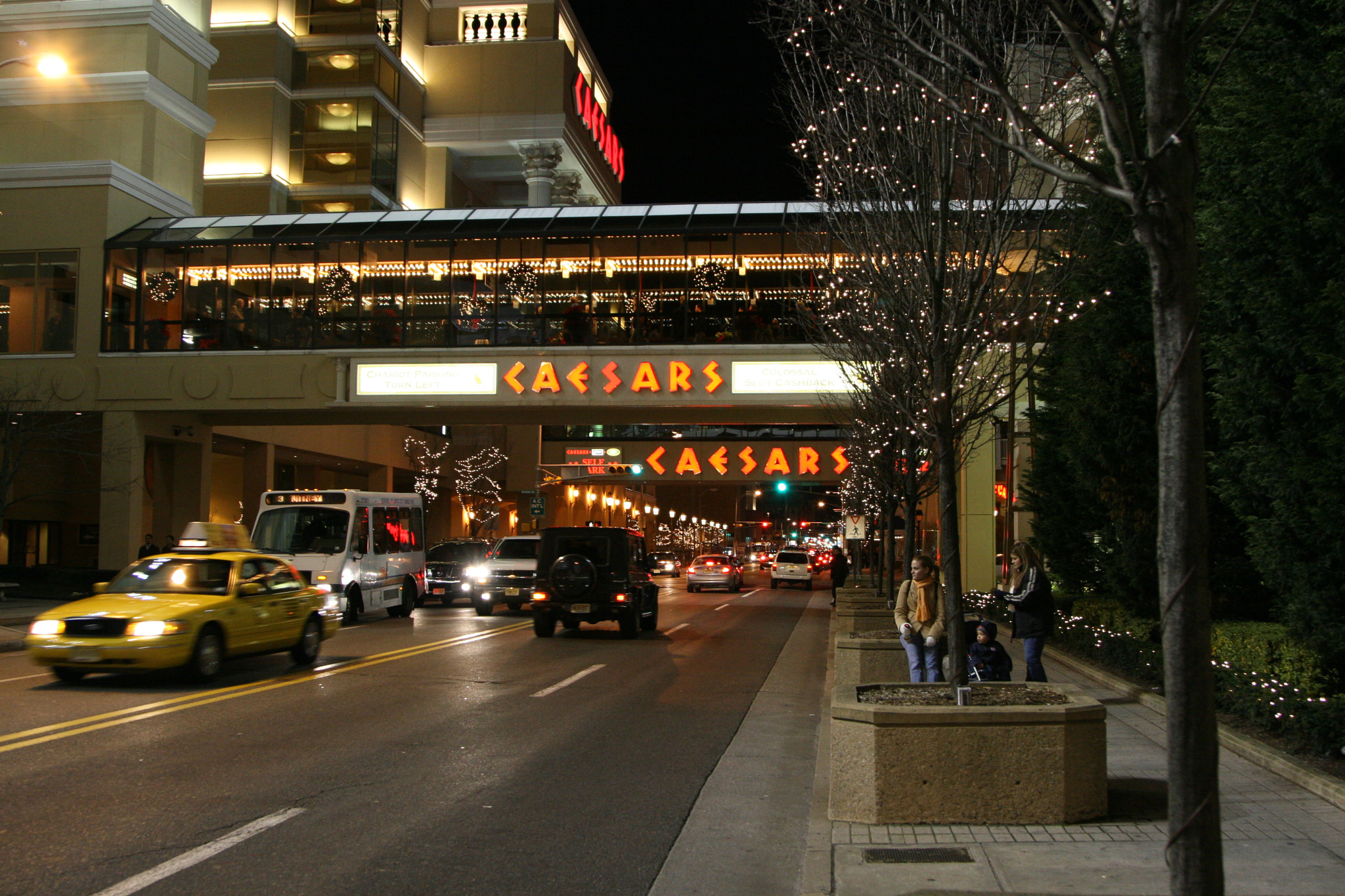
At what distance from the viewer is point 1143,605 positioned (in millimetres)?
15867

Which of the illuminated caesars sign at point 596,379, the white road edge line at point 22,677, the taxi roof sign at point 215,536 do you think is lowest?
the white road edge line at point 22,677

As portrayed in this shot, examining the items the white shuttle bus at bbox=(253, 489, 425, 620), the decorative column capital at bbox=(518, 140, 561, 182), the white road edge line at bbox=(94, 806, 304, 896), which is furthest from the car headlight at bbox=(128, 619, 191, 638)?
the decorative column capital at bbox=(518, 140, 561, 182)

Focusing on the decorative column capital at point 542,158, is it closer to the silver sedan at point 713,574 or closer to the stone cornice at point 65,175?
the silver sedan at point 713,574

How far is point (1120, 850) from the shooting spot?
20.5ft

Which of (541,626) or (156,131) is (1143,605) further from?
(156,131)

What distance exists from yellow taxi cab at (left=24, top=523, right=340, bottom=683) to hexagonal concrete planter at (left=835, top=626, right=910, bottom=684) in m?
7.59

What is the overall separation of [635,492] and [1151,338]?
84.5 metres

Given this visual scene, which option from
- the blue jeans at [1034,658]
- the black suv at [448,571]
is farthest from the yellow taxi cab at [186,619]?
the black suv at [448,571]

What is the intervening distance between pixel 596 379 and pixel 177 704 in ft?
63.1

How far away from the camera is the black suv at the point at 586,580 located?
2094 centimetres

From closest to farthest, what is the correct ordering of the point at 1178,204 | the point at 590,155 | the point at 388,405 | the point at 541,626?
the point at 1178,204 < the point at 541,626 < the point at 388,405 < the point at 590,155

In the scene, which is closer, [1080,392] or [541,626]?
[1080,392]

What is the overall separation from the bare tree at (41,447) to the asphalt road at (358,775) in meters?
11.3

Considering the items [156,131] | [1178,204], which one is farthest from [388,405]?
[1178,204]
